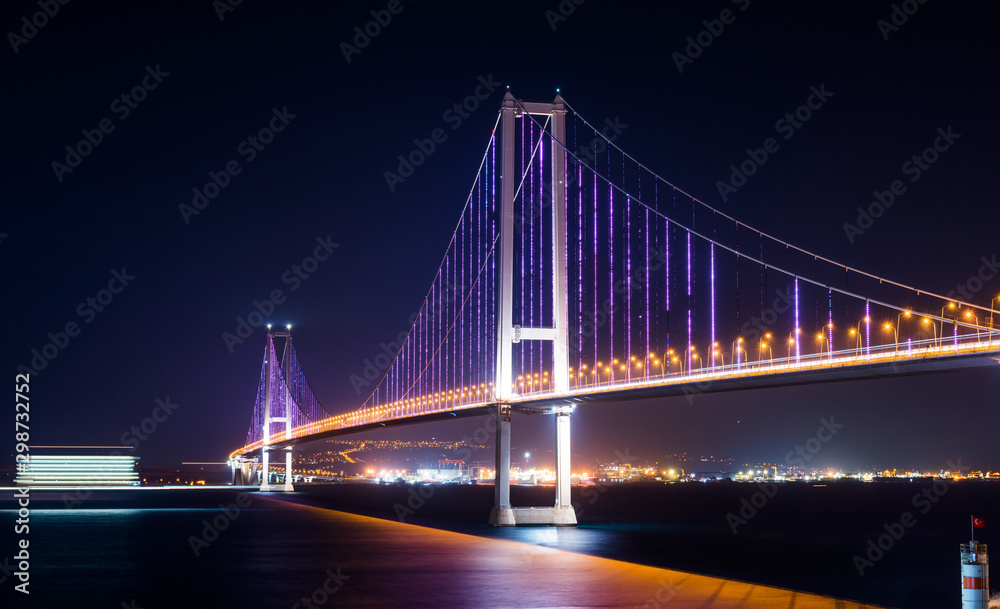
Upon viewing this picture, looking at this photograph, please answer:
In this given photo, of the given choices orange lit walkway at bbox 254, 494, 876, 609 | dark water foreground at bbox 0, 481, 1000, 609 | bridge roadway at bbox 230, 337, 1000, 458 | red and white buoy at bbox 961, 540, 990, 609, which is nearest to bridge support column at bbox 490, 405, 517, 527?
bridge roadway at bbox 230, 337, 1000, 458

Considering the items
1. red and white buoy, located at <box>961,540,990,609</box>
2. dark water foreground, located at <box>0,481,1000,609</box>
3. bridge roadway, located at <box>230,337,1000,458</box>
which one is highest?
bridge roadway, located at <box>230,337,1000,458</box>

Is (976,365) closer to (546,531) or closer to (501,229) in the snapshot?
(546,531)

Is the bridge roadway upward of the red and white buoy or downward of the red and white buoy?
upward

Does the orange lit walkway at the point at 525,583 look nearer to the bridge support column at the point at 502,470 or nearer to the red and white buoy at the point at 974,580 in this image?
the red and white buoy at the point at 974,580

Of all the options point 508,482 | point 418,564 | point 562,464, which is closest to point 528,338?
point 562,464

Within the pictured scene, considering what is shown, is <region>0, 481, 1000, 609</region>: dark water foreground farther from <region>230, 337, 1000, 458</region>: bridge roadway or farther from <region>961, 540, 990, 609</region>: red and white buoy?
<region>230, 337, 1000, 458</region>: bridge roadway

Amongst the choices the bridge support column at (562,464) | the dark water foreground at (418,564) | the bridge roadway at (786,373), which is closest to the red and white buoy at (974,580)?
the dark water foreground at (418,564)

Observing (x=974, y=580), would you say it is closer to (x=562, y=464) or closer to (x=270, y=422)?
(x=562, y=464)

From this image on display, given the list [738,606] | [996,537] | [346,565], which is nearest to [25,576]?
[346,565]

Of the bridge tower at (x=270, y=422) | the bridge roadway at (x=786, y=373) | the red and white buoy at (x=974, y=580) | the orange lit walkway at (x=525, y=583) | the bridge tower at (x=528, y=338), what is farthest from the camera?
the bridge tower at (x=270, y=422)
